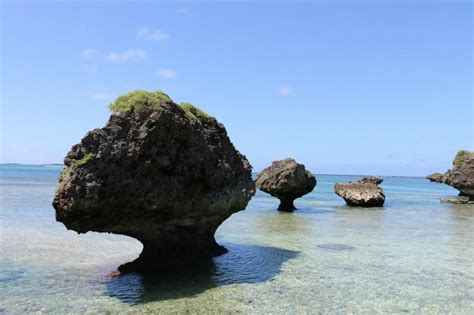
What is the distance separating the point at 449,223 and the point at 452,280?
16.5 metres

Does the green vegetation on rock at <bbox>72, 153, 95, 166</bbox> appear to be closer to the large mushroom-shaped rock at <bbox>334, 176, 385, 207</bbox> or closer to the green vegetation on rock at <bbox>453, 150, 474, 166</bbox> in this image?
the large mushroom-shaped rock at <bbox>334, 176, 385, 207</bbox>

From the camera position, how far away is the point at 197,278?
12617 mm

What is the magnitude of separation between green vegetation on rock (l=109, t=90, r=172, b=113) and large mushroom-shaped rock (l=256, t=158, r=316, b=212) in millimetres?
20881

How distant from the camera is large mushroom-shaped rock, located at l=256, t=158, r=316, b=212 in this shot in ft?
108

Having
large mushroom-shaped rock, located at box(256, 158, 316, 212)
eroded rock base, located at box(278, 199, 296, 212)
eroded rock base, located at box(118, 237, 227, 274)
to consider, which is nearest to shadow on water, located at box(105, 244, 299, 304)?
eroded rock base, located at box(118, 237, 227, 274)

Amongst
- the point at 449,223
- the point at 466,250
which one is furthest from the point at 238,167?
the point at 449,223

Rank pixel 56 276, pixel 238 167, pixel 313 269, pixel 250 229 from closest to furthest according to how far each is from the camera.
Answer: pixel 56 276 < pixel 313 269 < pixel 238 167 < pixel 250 229

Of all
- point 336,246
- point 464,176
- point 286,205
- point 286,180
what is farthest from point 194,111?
point 464,176

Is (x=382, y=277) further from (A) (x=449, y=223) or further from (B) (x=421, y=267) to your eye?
(A) (x=449, y=223)

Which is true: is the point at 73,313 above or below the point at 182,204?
below

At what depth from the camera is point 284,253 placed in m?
16.7

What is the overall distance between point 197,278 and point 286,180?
20467 mm

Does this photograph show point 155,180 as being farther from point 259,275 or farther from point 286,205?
point 286,205

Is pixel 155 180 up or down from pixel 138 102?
down
